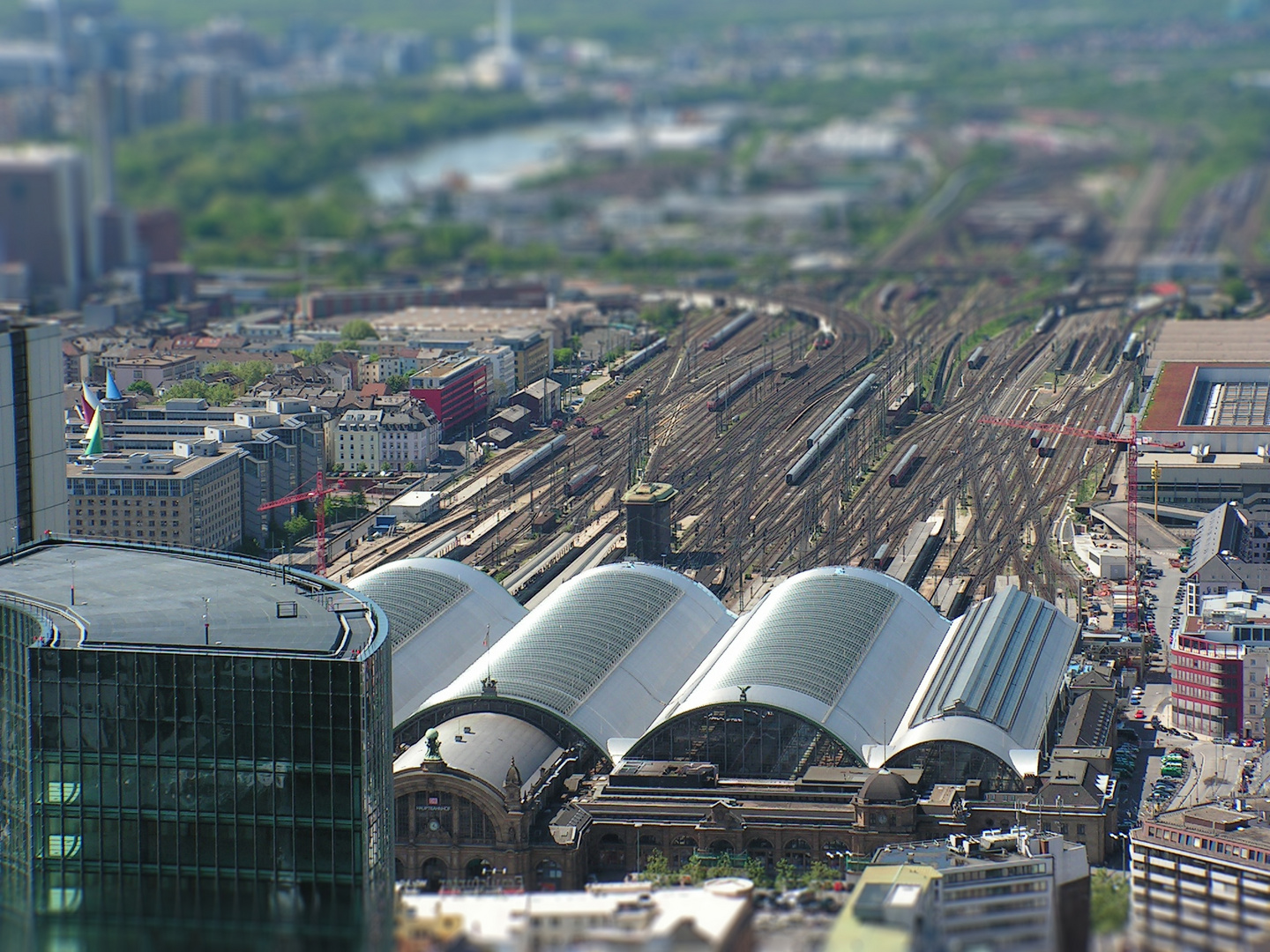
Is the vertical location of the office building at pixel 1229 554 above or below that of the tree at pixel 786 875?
above

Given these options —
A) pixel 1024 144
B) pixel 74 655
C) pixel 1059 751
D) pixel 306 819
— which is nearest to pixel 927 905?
pixel 306 819

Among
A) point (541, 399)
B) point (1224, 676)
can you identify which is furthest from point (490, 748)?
point (541, 399)

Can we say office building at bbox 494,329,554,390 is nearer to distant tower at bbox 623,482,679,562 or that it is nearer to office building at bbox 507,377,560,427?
office building at bbox 507,377,560,427

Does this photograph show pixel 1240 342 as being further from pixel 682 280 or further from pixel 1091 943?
pixel 1091 943

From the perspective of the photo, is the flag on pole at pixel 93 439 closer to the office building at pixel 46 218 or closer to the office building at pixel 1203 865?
the office building at pixel 1203 865

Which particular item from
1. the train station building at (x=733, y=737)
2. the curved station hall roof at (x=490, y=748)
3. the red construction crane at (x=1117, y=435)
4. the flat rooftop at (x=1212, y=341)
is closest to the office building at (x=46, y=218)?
the flat rooftop at (x=1212, y=341)

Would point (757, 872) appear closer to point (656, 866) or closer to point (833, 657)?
point (656, 866)

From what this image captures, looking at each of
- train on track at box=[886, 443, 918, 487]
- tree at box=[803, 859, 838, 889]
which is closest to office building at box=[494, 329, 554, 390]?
train on track at box=[886, 443, 918, 487]
